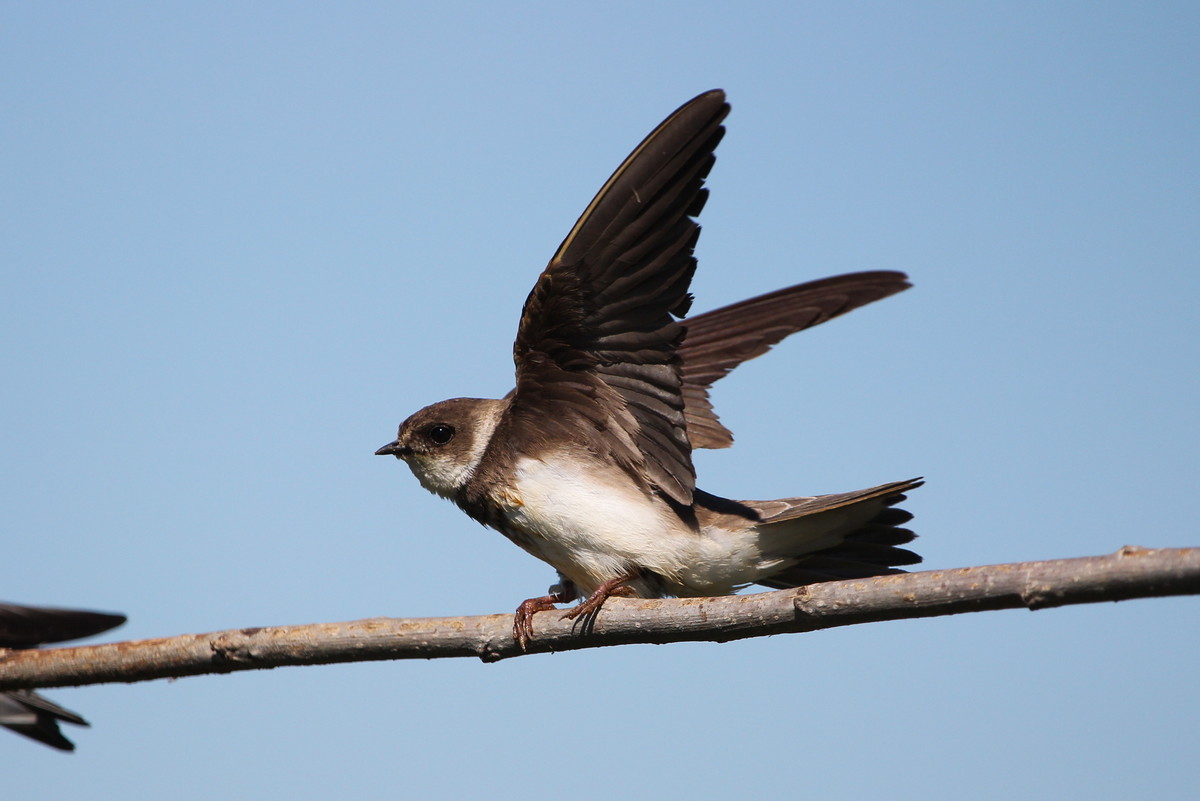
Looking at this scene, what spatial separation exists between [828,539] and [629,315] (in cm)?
145

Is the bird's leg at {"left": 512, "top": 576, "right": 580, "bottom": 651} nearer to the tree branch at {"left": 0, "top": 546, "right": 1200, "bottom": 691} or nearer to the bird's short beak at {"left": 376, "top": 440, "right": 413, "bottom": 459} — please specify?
the tree branch at {"left": 0, "top": 546, "right": 1200, "bottom": 691}

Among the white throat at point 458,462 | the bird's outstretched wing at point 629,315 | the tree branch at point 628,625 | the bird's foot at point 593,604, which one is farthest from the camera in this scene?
the white throat at point 458,462

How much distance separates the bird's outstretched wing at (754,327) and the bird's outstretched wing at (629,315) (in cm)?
131

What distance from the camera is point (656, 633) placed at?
13.0 feet

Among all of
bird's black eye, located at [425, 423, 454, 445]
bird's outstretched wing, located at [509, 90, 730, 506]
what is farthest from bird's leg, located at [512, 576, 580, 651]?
bird's black eye, located at [425, 423, 454, 445]

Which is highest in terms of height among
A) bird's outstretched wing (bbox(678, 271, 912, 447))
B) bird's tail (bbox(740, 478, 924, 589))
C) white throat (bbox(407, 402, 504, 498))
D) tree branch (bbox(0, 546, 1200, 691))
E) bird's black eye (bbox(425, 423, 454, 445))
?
bird's outstretched wing (bbox(678, 271, 912, 447))

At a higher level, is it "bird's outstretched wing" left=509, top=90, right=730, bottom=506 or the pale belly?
"bird's outstretched wing" left=509, top=90, right=730, bottom=506

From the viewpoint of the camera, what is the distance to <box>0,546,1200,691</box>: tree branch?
2.89m

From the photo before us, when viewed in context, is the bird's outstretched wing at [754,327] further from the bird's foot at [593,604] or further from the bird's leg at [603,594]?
the bird's foot at [593,604]

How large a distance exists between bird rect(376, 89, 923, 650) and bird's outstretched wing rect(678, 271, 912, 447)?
1.03 m

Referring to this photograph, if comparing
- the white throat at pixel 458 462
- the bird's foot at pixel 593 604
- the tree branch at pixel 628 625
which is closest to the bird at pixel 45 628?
the tree branch at pixel 628 625

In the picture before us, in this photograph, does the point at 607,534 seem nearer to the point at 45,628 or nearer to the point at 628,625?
the point at 628,625

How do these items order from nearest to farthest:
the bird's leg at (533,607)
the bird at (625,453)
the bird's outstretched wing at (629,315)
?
1. the bird's leg at (533,607)
2. the bird's outstretched wing at (629,315)
3. the bird at (625,453)

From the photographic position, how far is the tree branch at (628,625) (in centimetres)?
289
